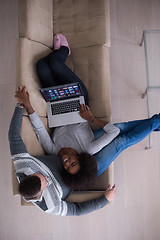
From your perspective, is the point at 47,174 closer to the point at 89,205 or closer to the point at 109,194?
the point at 89,205

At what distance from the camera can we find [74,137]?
65.4 inches

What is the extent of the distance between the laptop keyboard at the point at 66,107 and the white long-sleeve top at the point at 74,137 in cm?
13

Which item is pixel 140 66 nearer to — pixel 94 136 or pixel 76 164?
pixel 94 136

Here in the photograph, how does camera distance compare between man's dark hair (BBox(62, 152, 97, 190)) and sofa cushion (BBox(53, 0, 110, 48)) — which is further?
sofa cushion (BBox(53, 0, 110, 48))

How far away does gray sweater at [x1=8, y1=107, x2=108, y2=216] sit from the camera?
139 cm

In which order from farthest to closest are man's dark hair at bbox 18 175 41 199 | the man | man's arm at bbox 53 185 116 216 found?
man's arm at bbox 53 185 116 216, the man, man's dark hair at bbox 18 175 41 199

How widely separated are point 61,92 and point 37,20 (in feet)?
2.19

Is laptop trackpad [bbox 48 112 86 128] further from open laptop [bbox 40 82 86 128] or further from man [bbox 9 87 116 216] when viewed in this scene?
man [bbox 9 87 116 216]

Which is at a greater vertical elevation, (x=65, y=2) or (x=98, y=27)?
(x=65, y=2)

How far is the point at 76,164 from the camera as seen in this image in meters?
1.46

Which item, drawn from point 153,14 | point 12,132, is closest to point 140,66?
point 153,14

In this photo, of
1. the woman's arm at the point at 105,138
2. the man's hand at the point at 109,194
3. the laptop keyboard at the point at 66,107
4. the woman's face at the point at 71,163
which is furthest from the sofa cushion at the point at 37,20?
the man's hand at the point at 109,194

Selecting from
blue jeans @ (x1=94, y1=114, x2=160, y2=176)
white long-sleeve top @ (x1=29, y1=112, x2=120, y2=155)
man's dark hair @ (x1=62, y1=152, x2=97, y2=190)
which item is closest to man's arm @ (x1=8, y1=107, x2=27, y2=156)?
white long-sleeve top @ (x1=29, y1=112, x2=120, y2=155)

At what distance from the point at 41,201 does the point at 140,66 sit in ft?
5.52
